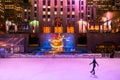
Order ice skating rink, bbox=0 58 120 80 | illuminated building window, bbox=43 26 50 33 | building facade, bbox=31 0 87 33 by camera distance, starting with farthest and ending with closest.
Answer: building facade, bbox=31 0 87 33 < illuminated building window, bbox=43 26 50 33 < ice skating rink, bbox=0 58 120 80

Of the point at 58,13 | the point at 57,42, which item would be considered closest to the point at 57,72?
the point at 57,42

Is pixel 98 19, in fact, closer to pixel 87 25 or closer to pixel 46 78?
pixel 87 25

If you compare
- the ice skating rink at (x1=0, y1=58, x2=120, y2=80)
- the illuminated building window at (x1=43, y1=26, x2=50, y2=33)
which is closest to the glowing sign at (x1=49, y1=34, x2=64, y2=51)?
the illuminated building window at (x1=43, y1=26, x2=50, y2=33)

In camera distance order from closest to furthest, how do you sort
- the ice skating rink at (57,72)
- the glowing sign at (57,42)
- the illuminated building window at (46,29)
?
the ice skating rink at (57,72) < the glowing sign at (57,42) < the illuminated building window at (46,29)

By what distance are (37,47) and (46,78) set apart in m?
Result: 49.3

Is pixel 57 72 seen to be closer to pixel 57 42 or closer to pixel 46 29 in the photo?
pixel 57 42

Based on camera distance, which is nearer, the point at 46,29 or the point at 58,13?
the point at 46,29

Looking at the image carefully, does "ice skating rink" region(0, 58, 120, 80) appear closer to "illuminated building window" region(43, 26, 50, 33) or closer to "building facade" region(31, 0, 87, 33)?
"illuminated building window" region(43, 26, 50, 33)

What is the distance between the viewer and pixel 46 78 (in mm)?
14289

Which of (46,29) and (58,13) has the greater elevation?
(58,13)

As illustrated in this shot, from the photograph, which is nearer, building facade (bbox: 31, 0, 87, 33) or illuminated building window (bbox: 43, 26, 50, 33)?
Result: illuminated building window (bbox: 43, 26, 50, 33)

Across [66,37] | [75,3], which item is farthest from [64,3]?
[66,37]

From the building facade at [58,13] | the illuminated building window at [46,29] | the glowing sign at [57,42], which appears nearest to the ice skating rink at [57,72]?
the glowing sign at [57,42]

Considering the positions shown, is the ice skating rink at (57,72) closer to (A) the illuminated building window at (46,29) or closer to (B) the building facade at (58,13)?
(A) the illuminated building window at (46,29)
